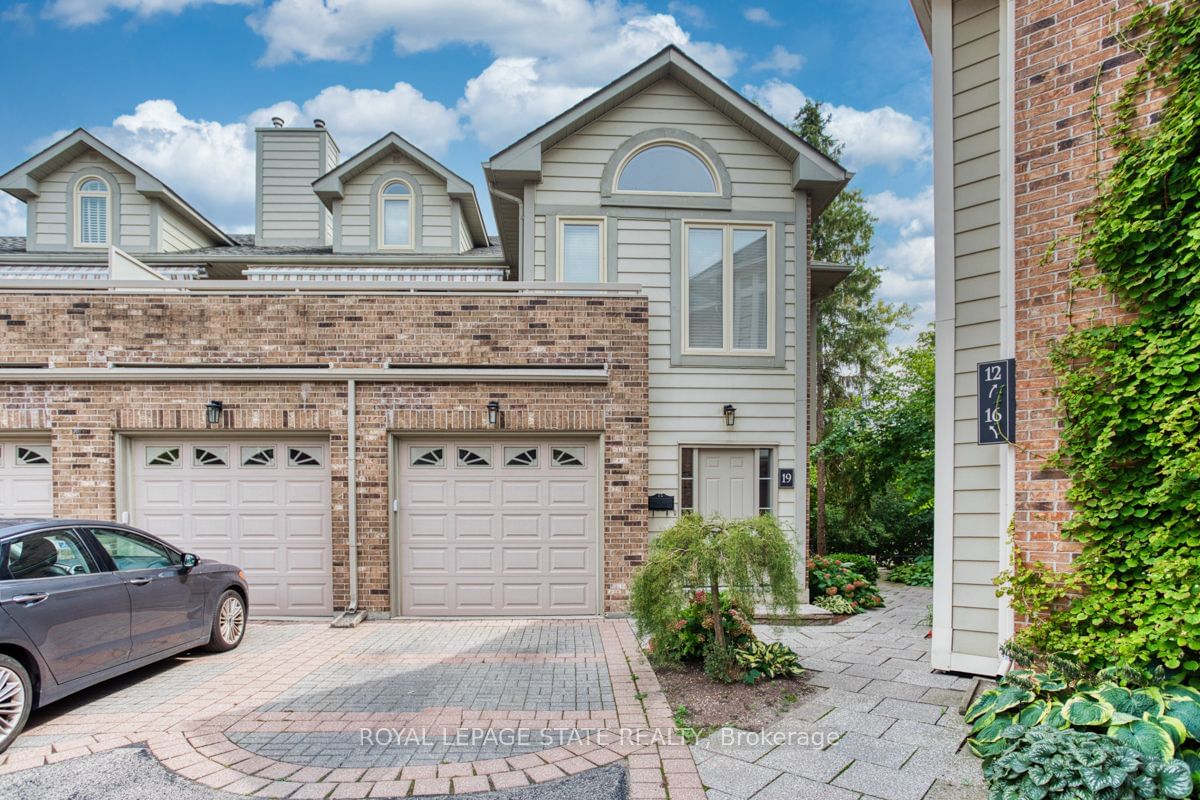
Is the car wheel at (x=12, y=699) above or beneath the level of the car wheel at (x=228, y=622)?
above

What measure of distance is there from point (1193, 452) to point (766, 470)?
451 cm

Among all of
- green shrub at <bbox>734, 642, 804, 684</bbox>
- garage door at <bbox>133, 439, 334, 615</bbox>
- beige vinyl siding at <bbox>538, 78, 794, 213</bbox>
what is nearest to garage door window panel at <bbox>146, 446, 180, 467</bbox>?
garage door at <bbox>133, 439, 334, 615</bbox>

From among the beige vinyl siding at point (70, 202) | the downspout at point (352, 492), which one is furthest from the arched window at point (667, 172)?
the beige vinyl siding at point (70, 202)

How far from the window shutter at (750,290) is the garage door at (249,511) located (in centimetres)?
554

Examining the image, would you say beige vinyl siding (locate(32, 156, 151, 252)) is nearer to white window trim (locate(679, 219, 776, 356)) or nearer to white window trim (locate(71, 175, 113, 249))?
white window trim (locate(71, 175, 113, 249))

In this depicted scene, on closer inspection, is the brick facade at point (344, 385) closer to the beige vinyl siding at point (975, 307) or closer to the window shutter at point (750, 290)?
the window shutter at point (750, 290)

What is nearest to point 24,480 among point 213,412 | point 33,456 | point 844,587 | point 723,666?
point 33,456

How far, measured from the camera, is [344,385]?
6781mm

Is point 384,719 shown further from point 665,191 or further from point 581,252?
point 665,191

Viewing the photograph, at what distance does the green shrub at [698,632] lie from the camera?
4805 millimetres

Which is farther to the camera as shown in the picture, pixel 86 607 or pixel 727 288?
pixel 727 288

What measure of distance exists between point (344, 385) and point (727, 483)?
4868 millimetres

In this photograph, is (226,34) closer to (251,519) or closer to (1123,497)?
(251,519)

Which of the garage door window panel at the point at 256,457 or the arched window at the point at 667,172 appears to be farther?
the arched window at the point at 667,172
